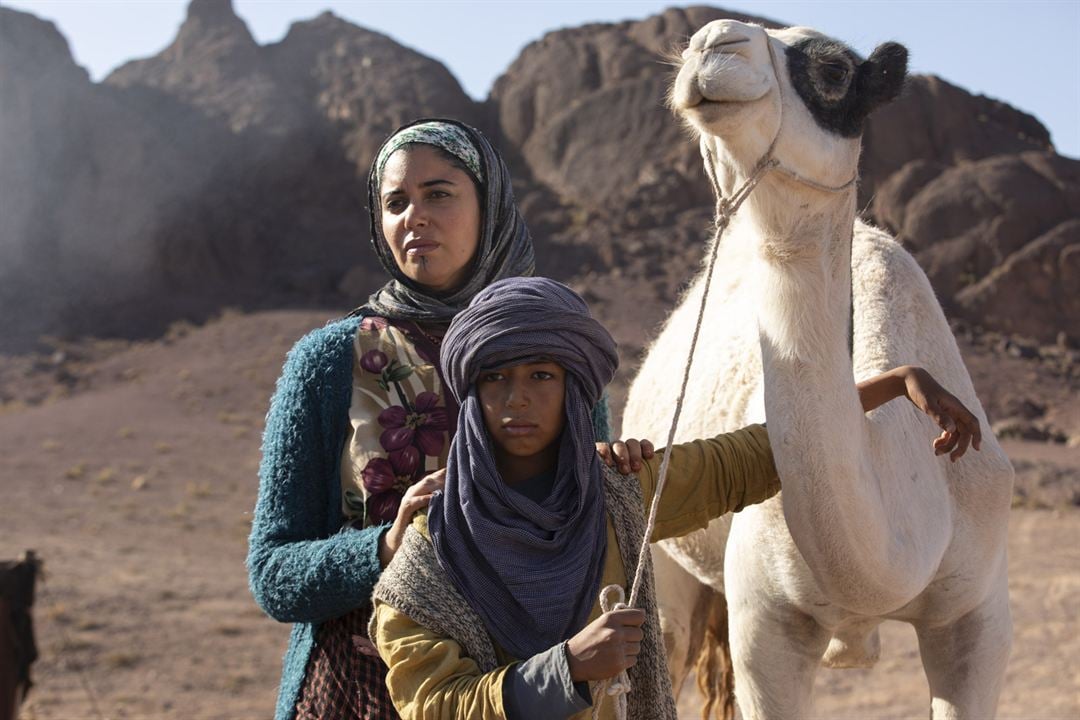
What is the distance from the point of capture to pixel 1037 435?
81.1 ft

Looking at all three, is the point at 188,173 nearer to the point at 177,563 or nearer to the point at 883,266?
the point at 177,563

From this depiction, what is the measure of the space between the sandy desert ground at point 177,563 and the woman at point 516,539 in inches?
244

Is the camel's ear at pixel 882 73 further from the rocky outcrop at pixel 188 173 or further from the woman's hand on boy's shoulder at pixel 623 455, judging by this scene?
the rocky outcrop at pixel 188 173

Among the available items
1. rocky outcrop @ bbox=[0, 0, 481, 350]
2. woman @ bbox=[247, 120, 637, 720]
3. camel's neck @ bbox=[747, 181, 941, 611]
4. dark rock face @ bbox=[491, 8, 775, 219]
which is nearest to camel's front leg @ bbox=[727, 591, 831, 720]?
camel's neck @ bbox=[747, 181, 941, 611]

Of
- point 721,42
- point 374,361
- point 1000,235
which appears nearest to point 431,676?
point 374,361

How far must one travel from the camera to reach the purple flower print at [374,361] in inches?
103

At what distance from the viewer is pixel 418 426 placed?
257cm

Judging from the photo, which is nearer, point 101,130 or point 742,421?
point 742,421

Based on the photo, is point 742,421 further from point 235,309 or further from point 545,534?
point 235,309

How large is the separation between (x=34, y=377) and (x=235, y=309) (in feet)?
22.7

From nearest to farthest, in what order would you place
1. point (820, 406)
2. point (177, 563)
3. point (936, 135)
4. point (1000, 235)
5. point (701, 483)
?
point (701, 483) → point (820, 406) → point (177, 563) → point (1000, 235) → point (936, 135)

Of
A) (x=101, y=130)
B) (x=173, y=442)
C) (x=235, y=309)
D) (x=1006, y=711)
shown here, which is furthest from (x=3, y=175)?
(x=1006, y=711)

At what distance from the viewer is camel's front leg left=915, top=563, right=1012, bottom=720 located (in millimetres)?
3393

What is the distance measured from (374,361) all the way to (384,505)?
1.00 ft
